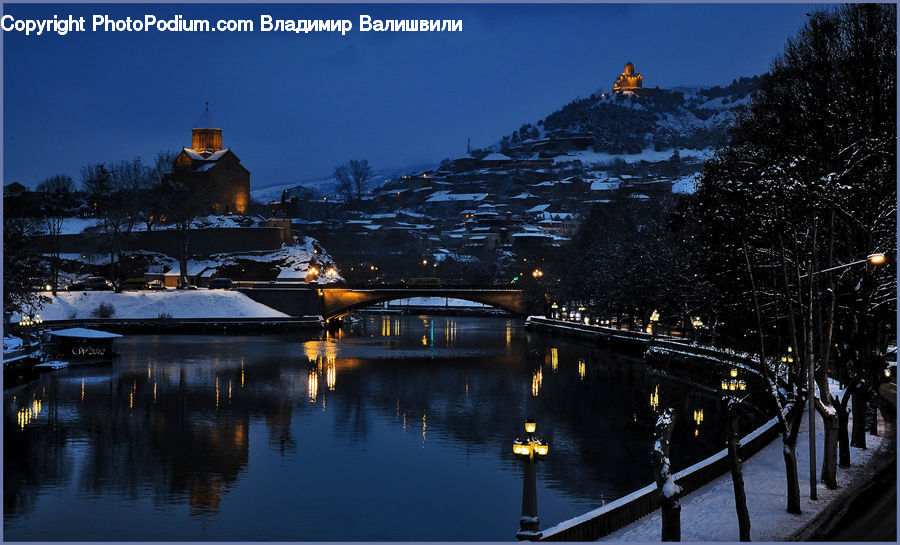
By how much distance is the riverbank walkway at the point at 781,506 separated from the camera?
741 inches

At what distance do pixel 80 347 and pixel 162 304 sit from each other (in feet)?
87.5

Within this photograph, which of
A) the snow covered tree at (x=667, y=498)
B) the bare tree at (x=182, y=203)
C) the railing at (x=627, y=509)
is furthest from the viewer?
the bare tree at (x=182, y=203)

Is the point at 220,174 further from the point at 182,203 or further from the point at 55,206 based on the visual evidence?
the point at 182,203

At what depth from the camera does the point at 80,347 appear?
195ft

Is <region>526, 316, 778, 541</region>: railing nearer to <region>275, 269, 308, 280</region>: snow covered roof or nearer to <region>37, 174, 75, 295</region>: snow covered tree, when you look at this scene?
<region>37, 174, 75, 295</region>: snow covered tree

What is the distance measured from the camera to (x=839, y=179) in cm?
2255

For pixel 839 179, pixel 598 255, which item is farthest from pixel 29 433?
pixel 598 255

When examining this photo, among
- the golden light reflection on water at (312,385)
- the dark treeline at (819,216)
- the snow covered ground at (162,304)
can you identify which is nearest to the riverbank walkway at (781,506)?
the dark treeline at (819,216)

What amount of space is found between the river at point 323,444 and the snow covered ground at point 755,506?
2.88 m

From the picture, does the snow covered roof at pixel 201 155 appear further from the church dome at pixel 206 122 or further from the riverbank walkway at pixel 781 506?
the riverbank walkway at pixel 781 506

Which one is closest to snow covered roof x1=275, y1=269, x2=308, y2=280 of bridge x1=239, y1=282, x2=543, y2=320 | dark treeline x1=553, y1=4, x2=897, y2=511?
bridge x1=239, y1=282, x2=543, y2=320

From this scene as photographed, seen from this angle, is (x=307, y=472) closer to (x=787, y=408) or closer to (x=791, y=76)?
(x=787, y=408)

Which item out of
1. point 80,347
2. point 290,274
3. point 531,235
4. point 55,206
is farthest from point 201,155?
point 80,347

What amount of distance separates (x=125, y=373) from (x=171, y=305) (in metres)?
33.4
